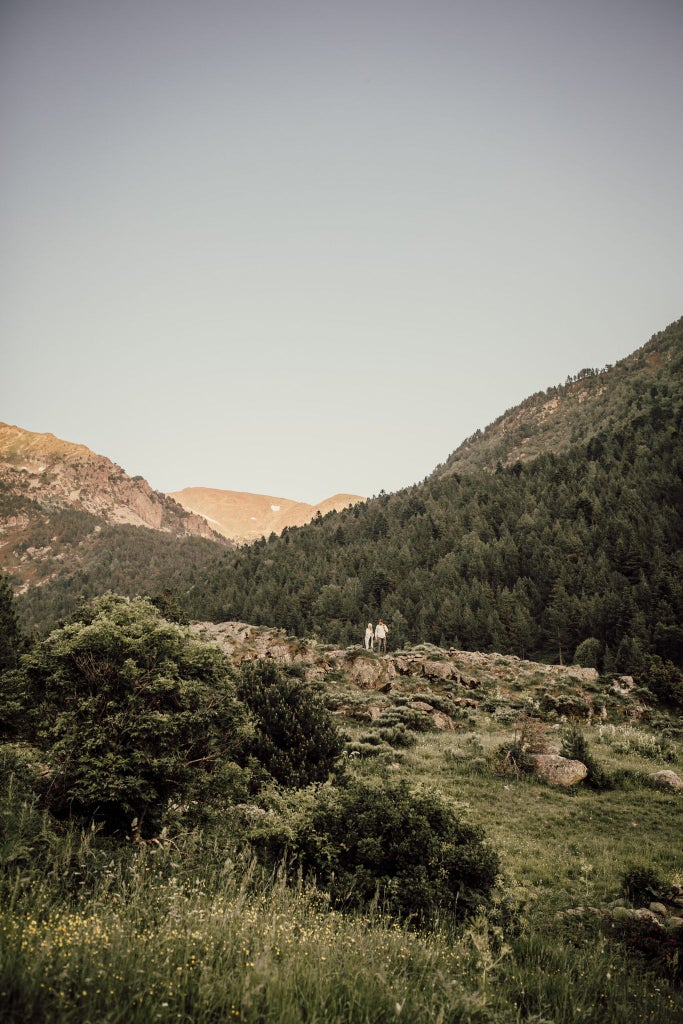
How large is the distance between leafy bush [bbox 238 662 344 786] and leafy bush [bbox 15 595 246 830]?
227cm

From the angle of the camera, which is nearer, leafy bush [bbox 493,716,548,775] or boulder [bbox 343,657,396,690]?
leafy bush [bbox 493,716,548,775]

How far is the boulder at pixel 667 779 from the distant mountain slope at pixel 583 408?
138 metres

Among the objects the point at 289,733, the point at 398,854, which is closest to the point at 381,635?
the point at 289,733

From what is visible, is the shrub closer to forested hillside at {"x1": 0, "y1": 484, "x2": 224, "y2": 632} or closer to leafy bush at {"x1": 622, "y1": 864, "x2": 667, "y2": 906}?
leafy bush at {"x1": 622, "y1": 864, "x2": 667, "y2": 906}

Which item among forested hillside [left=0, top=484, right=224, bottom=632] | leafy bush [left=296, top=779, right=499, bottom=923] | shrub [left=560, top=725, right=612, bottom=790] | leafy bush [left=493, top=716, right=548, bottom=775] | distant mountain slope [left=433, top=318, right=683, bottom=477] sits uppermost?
distant mountain slope [left=433, top=318, right=683, bottom=477]

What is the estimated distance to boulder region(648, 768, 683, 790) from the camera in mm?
13727

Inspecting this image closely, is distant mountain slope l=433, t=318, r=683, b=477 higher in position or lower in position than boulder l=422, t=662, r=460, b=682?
higher

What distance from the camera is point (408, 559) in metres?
85.9

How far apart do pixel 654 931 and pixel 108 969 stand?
703 cm

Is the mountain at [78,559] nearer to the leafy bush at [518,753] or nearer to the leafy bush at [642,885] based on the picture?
the leafy bush at [518,753]

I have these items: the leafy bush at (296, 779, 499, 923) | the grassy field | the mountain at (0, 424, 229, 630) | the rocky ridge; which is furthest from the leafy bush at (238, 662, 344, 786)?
the mountain at (0, 424, 229, 630)

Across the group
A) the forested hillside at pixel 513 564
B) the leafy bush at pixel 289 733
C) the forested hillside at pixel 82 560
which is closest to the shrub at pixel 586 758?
the leafy bush at pixel 289 733

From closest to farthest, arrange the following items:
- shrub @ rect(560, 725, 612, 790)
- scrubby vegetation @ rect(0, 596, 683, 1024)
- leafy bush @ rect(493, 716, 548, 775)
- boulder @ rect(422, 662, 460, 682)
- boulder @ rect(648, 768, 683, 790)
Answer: scrubby vegetation @ rect(0, 596, 683, 1024), boulder @ rect(648, 768, 683, 790), shrub @ rect(560, 725, 612, 790), leafy bush @ rect(493, 716, 548, 775), boulder @ rect(422, 662, 460, 682)

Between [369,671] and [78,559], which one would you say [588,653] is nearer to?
[369,671]
